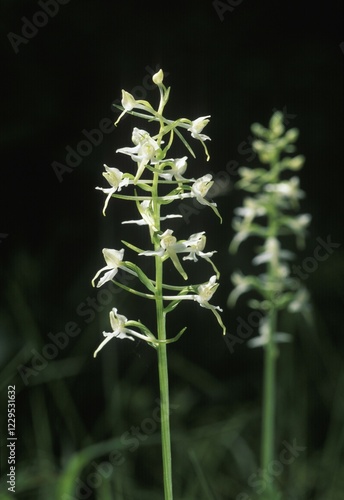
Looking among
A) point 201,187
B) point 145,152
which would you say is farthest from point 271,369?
point 145,152

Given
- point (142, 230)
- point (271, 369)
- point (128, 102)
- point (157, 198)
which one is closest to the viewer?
point (157, 198)

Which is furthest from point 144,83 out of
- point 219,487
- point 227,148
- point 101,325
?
point 219,487

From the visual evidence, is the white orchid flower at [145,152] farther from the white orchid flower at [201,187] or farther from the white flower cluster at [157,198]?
the white orchid flower at [201,187]

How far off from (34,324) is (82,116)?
57.8 inches

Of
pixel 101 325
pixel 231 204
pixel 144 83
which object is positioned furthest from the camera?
pixel 231 204

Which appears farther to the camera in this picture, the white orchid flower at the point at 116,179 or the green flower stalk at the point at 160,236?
the white orchid flower at the point at 116,179

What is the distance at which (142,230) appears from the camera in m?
5.26

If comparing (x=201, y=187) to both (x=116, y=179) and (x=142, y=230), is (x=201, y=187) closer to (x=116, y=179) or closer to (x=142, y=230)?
(x=116, y=179)

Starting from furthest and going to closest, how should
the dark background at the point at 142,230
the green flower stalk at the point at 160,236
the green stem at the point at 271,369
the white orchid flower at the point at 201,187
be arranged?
the dark background at the point at 142,230 → the green stem at the point at 271,369 → the white orchid flower at the point at 201,187 → the green flower stalk at the point at 160,236

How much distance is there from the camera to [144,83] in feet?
16.5

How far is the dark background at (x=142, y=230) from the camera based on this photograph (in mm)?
4488

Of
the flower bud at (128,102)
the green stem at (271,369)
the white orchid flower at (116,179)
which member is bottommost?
the green stem at (271,369)

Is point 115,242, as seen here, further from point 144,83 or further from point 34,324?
point 144,83

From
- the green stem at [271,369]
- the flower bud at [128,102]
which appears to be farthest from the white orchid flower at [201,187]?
the green stem at [271,369]
